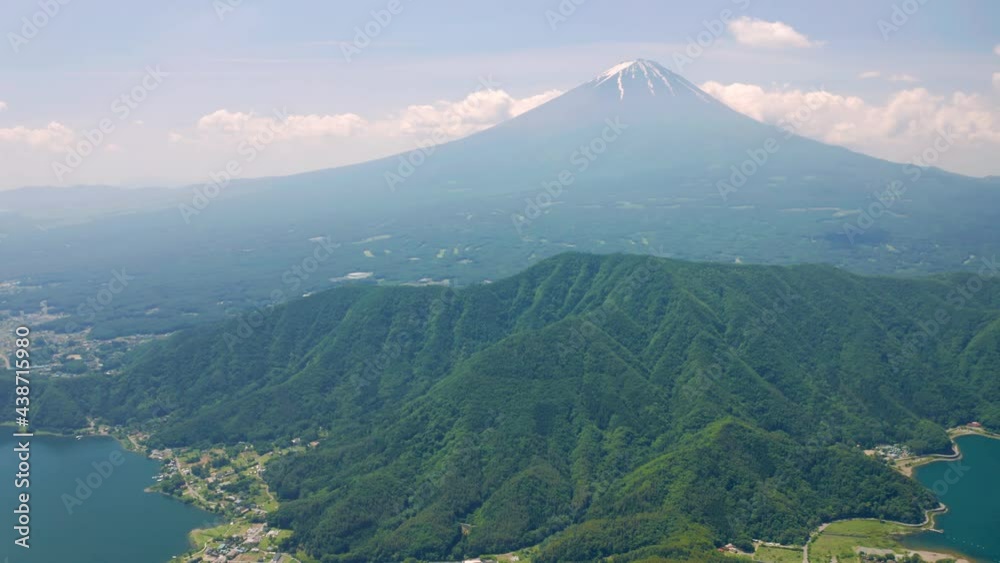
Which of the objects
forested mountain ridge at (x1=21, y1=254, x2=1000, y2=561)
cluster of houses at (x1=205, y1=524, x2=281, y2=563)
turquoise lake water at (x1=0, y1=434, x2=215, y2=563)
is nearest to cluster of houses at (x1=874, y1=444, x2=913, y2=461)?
forested mountain ridge at (x1=21, y1=254, x2=1000, y2=561)

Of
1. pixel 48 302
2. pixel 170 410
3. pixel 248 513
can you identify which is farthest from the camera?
pixel 48 302

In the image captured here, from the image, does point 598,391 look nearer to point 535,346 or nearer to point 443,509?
point 535,346

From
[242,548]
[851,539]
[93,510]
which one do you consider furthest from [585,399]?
[93,510]

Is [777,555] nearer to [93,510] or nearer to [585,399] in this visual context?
[585,399]

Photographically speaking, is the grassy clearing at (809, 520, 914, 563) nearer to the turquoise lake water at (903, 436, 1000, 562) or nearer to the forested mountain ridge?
the turquoise lake water at (903, 436, 1000, 562)

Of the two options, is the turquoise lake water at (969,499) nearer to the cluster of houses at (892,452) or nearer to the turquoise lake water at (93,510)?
the cluster of houses at (892,452)

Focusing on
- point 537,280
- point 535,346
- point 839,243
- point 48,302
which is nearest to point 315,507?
point 535,346
